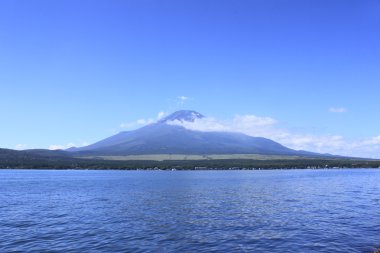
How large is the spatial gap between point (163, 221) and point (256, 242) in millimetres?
13247

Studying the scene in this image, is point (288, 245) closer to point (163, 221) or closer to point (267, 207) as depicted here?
point (163, 221)

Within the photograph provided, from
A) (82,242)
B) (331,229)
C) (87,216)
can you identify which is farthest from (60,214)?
(331,229)

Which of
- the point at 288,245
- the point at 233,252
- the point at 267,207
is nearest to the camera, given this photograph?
the point at 233,252

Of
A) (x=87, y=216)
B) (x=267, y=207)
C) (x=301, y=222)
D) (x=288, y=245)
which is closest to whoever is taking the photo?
(x=288, y=245)

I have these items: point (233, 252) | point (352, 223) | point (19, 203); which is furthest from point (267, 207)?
point (19, 203)

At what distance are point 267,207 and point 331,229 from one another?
15941 millimetres

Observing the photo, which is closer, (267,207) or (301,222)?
(301,222)

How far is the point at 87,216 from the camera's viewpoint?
46.6 m

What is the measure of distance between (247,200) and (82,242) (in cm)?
3450

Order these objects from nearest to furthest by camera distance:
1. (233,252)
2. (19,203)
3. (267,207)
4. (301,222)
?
1. (233,252)
2. (301,222)
3. (267,207)
4. (19,203)

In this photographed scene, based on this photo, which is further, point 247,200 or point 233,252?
point 247,200

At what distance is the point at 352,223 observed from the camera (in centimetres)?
4147

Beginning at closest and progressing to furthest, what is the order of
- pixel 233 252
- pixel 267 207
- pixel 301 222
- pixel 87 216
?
pixel 233 252
pixel 301 222
pixel 87 216
pixel 267 207

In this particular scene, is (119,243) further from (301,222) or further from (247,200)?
(247,200)
